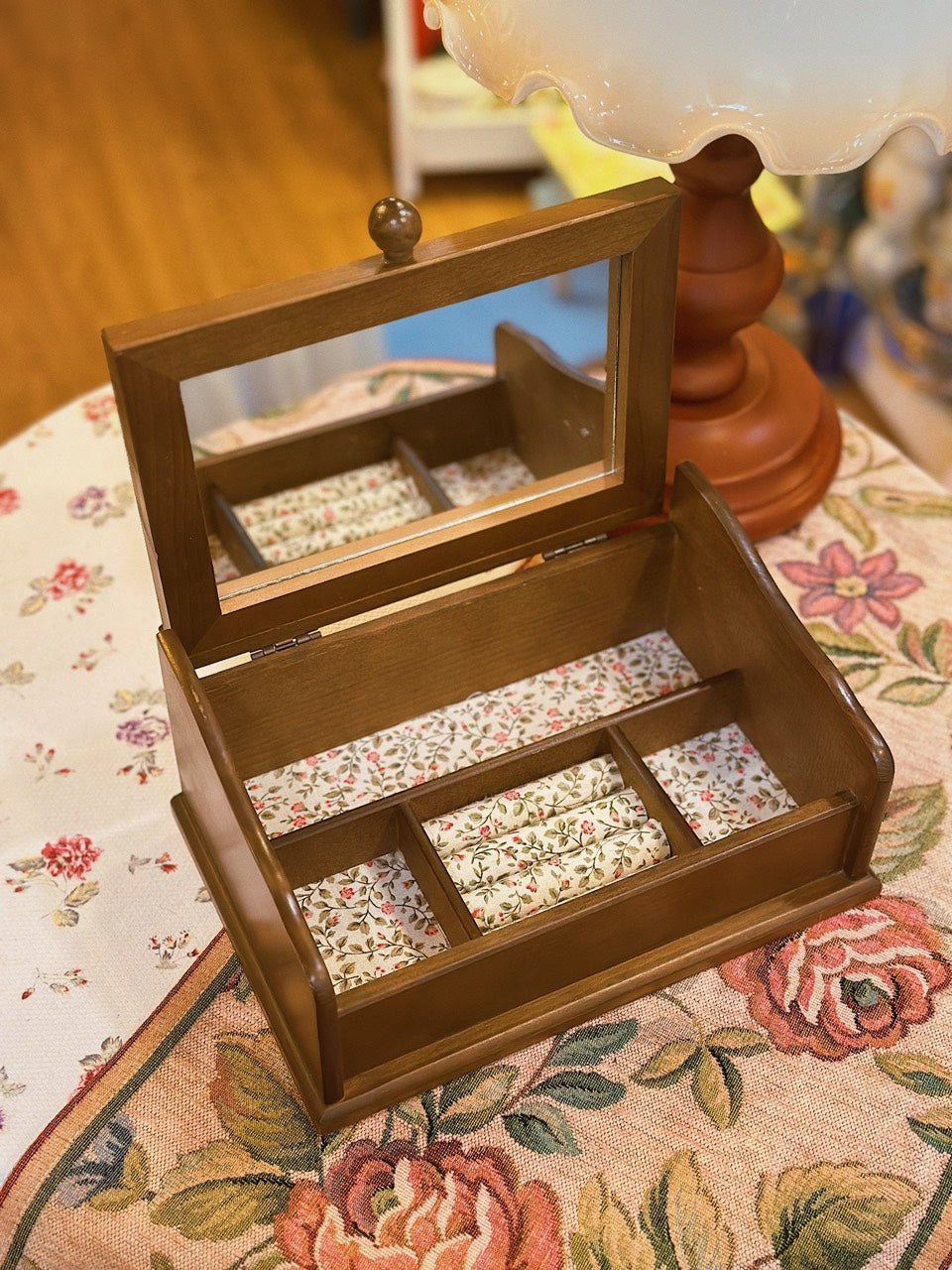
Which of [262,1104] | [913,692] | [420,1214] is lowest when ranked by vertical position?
[420,1214]

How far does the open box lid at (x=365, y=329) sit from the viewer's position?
85cm

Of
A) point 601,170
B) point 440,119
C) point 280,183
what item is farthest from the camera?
point 280,183

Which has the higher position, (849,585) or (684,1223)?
(849,585)

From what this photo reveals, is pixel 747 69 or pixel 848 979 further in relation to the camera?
pixel 848 979

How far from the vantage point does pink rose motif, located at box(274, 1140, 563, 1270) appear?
32.8 inches

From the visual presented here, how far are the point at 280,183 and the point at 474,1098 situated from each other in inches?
104

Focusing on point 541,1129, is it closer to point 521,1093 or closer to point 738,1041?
point 521,1093

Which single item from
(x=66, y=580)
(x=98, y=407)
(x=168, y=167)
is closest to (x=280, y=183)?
(x=168, y=167)

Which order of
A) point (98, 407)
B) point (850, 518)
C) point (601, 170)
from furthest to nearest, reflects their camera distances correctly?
point (601, 170)
point (98, 407)
point (850, 518)

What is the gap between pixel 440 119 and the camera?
9.20 feet

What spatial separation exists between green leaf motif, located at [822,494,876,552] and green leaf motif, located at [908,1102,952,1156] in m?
0.55

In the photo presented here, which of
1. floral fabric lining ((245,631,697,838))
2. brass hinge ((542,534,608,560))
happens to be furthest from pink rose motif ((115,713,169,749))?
brass hinge ((542,534,608,560))

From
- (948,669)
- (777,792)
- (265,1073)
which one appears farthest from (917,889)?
(265,1073)

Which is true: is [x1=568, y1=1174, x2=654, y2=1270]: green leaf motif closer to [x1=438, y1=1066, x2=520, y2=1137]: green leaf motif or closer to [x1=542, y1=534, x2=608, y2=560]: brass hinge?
[x1=438, y1=1066, x2=520, y2=1137]: green leaf motif
